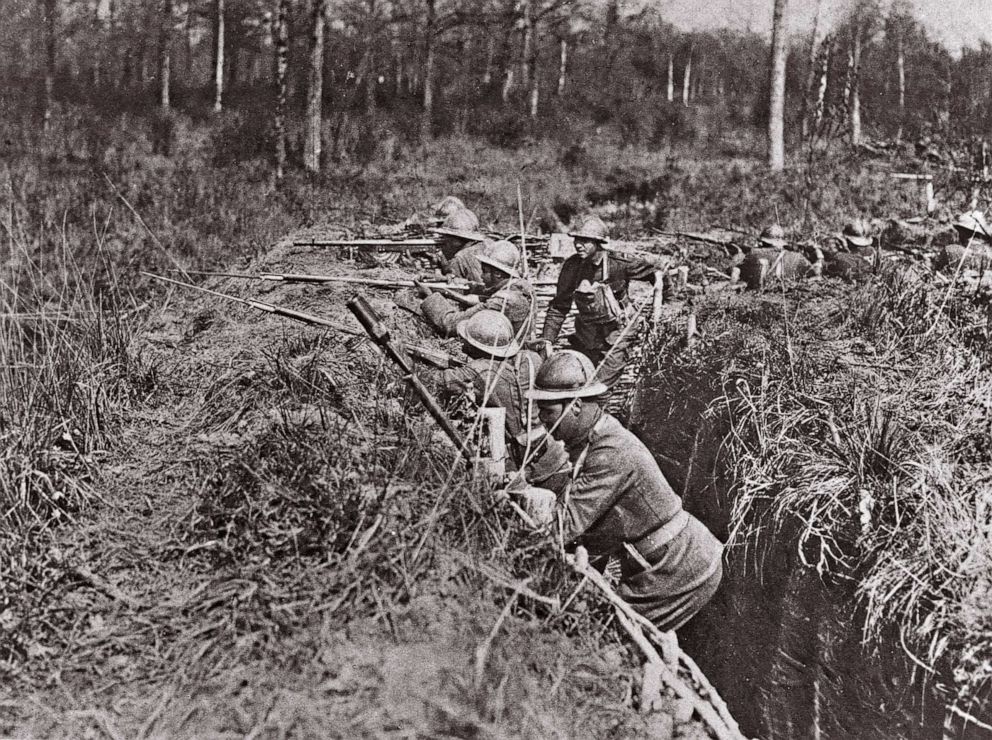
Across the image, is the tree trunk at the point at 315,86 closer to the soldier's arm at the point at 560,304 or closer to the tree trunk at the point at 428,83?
the tree trunk at the point at 428,83

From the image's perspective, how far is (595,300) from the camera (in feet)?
24.8

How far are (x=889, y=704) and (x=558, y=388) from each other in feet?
7.28

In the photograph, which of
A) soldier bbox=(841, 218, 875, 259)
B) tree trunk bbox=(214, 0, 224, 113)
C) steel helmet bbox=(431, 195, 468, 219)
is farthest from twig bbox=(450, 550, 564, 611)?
tree trunk bbox=(214, 0, 224, 113)

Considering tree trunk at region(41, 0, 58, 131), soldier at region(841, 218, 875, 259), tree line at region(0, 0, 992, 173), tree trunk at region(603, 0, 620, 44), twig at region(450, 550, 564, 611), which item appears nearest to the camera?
twig at region(450, 550, 564, 611)

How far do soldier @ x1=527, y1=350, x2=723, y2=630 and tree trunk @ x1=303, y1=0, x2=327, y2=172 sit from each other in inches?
465

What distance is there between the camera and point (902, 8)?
32.3m

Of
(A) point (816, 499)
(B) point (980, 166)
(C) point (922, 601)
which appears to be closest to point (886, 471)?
(A) point (816, 499)

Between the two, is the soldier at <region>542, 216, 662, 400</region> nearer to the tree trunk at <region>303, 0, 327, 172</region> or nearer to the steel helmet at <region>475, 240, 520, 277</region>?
the steel helmet at <region>475, 240, 520, 277</region>

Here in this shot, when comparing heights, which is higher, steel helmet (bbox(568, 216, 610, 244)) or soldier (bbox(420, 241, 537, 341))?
steel helmet (bbox(568, 216, 610, 244))

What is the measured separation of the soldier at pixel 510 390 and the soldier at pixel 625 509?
0.11 meters

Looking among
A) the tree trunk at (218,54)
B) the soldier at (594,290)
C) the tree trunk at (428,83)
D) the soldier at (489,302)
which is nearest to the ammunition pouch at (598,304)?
the soldier at (594,290)

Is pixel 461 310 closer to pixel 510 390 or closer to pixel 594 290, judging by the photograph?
pixel 594 290

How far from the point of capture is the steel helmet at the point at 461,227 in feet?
27.9

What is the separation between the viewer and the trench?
3809 millimetres
